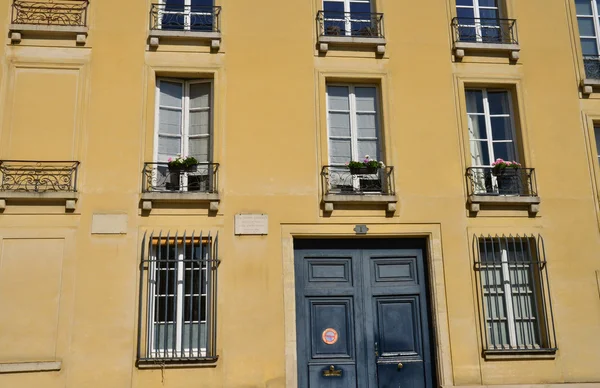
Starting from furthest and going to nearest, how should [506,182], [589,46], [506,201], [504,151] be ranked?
1. [589,46]
2. [504,151]
3. [506,182]
4. [506,201]

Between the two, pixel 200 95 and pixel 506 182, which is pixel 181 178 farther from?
pixel 506 182

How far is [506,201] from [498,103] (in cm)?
194

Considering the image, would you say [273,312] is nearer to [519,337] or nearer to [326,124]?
[326,124]

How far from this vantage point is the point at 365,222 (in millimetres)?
9750

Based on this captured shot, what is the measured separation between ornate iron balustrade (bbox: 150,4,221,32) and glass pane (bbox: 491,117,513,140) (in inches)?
200

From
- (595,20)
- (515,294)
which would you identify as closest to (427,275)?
(515,294)

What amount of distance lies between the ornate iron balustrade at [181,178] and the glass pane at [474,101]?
4616mm

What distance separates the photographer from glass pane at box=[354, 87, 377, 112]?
10492mm

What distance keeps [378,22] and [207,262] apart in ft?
17.0

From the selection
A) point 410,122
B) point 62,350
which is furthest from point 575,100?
point 62,350

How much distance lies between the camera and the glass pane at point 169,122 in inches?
395

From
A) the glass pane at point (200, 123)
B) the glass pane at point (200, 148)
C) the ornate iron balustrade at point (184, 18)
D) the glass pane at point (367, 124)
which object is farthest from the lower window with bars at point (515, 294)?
the ornate iron balustrade at point (184, 18)

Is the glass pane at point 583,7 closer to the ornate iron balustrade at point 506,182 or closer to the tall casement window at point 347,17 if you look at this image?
the ornate iron balustrade at point 506,182

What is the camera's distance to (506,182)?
33.7ft
